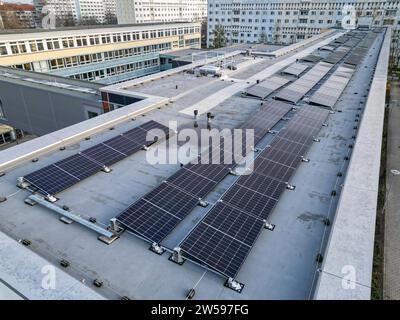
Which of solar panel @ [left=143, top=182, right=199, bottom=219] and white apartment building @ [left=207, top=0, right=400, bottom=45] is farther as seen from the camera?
white apartment building @ [left=207, top=0, right=400, bottom=45]

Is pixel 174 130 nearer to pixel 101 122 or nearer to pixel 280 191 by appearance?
pixel 101 122

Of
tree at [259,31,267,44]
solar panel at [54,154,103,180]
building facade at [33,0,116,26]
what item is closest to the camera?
solar panel at [54,154,103,180]

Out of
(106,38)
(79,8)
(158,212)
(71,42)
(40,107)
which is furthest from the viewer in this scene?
(79,8)

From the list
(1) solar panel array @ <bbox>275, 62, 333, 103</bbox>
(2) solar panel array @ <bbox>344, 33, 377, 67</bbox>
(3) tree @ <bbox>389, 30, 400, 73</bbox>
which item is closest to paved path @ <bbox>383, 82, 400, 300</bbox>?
(2) solar panel array @ <bbox>344, 33, 377, 67</bbox>

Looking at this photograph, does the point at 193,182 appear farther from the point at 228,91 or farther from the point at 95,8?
the point at 95,8

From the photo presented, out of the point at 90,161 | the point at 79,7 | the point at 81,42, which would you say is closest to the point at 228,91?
the point at 90,161

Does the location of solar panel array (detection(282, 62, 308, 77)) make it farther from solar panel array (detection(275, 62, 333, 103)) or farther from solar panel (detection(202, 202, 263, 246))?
solar panel (detection(202, 202, 263, 246))

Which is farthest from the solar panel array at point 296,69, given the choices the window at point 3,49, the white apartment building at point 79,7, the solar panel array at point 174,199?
the white apartment building at point 79,7

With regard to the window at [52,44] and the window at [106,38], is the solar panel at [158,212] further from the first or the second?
the window at [106,38]
